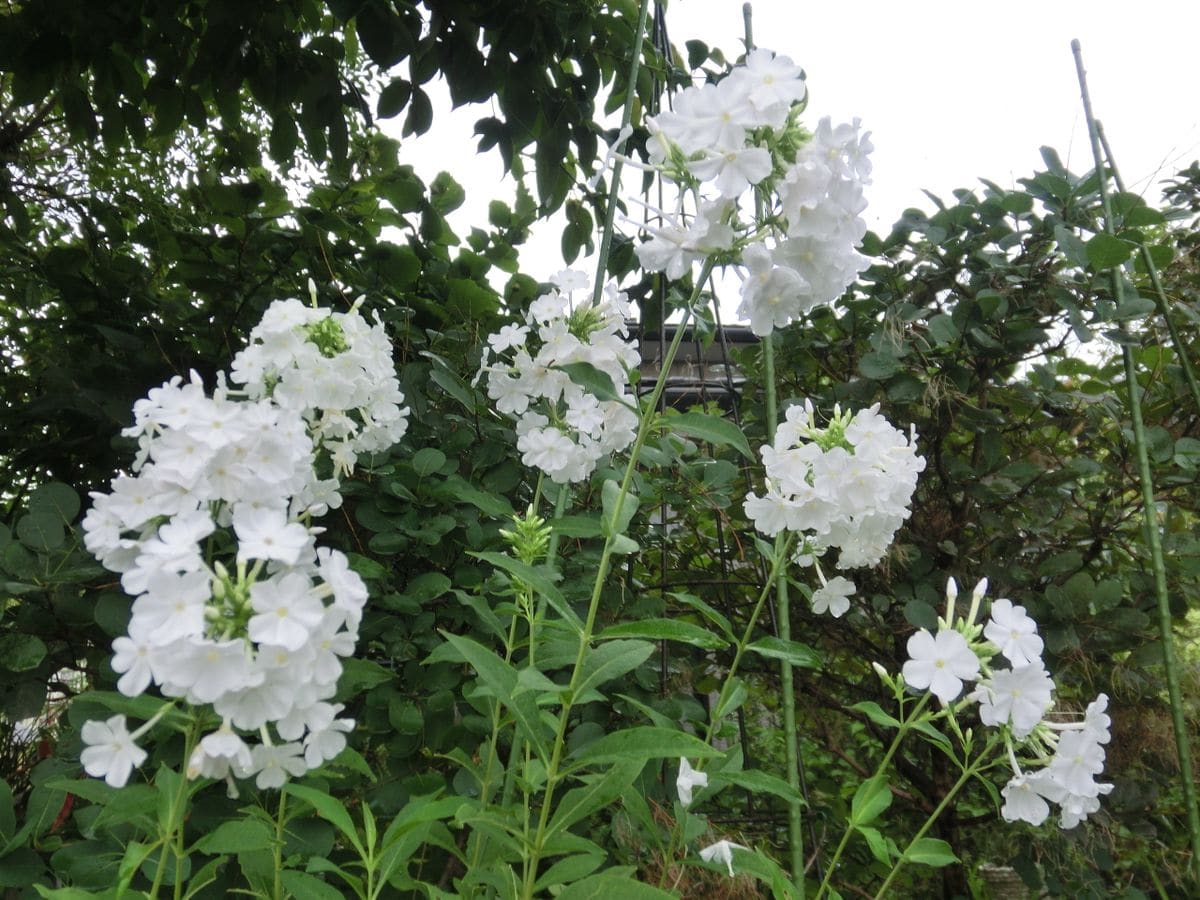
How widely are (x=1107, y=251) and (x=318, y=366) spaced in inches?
61.8

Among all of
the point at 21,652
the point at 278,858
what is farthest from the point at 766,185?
the point at 21,652

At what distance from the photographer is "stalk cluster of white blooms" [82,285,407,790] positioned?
0.78m

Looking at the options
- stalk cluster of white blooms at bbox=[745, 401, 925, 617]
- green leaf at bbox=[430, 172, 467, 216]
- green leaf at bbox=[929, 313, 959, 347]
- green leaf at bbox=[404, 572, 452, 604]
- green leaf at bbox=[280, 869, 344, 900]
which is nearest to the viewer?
green leaf at bbox=[280, 869, 344, 900]

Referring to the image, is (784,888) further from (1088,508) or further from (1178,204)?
(1178,204)

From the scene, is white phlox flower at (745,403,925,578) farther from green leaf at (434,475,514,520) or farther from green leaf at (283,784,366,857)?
green leaf at (283,784,366,857)

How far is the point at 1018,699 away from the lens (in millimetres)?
1121

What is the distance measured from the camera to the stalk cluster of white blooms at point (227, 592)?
78cm

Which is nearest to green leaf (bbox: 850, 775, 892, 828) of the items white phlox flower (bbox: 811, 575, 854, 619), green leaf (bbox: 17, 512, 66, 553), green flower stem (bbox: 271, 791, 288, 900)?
white phlox flower (bbox: 811, 575, 854, 619)

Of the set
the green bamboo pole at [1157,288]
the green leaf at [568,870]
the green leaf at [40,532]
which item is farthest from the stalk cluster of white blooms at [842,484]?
the green leaf at [40,532]

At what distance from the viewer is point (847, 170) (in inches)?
37.9

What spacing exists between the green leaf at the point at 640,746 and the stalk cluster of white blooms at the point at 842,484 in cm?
→ 40

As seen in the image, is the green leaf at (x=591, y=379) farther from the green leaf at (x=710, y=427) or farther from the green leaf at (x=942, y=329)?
the green leaf at (x=942, y=329)

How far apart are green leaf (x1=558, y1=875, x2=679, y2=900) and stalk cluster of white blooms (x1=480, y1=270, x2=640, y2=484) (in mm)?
679

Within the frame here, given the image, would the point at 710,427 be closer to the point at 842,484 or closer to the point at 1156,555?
the point at 842,484
